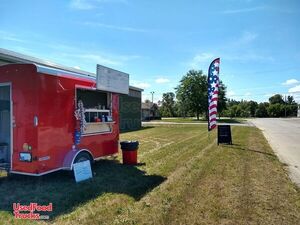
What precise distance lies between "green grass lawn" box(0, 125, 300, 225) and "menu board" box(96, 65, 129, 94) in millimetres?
2337

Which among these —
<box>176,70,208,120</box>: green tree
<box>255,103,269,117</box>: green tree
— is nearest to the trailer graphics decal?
<box>176,70,208,120</box>: green tree

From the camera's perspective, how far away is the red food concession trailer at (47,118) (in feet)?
19.6

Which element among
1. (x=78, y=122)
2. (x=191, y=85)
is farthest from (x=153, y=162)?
(x=191, y=85)

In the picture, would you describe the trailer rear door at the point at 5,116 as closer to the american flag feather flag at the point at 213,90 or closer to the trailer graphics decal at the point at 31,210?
the trailer graphics decal at the point at 31,210

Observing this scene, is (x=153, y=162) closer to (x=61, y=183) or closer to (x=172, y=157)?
(x=172, y=157)

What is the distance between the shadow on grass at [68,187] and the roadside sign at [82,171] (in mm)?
168

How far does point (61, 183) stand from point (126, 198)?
193 centimetres

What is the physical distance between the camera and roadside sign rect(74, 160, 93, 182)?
652 centimetres

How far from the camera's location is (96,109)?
26.1 ft

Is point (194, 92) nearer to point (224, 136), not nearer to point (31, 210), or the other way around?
point (224, 136)

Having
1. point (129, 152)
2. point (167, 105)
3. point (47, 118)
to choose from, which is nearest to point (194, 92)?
point (167, 105)

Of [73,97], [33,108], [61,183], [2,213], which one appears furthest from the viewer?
[73,97]

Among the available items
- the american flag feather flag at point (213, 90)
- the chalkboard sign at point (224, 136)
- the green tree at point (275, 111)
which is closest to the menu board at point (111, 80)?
the american flag feather flag at point (213, 90)

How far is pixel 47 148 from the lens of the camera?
20.1ft
